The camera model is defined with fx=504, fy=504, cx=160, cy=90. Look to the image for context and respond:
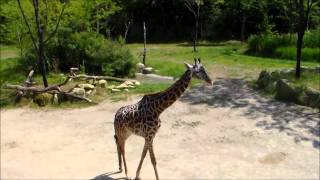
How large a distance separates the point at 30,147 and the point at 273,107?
7282 millimetres

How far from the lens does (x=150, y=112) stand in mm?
8953

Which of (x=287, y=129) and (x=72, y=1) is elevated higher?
(x=72, y=1)

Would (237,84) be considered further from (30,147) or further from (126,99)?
(30,147)

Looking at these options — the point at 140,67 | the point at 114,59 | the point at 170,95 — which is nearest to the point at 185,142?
the point at 170,95

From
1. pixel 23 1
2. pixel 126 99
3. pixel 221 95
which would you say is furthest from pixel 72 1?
pixel 221 95

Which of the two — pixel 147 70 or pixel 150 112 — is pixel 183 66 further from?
pixel 150 112

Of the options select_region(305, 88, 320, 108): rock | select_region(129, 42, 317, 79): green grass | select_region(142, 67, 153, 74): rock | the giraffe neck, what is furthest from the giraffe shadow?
select_region(142, 67, 153, 74): rock

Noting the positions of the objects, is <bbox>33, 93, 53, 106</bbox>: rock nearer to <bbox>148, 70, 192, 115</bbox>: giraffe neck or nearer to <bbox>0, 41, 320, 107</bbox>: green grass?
<bbox>0, 41, 320, 107</bbox>: green grass

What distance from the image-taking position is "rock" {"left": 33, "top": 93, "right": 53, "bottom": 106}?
1702 cm

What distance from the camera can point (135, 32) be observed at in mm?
37500

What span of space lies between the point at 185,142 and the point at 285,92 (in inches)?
196

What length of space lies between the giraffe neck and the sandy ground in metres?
2.11

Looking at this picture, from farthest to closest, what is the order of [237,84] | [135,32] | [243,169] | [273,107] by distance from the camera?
[135,32]
[237,84]
[273,107]
[243,169]

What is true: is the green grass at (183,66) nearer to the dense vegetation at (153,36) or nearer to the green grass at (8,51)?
the dense vegetation at (153,36)
